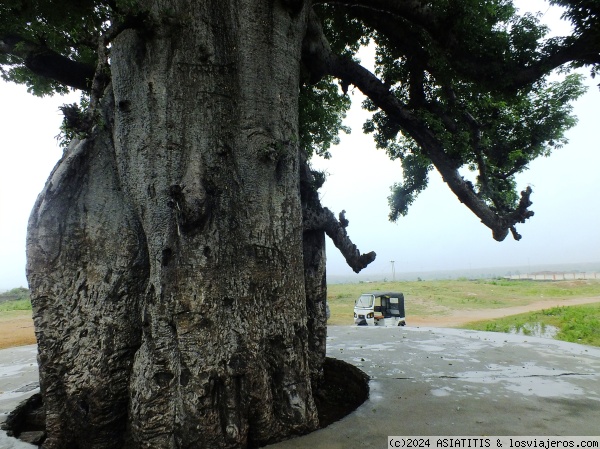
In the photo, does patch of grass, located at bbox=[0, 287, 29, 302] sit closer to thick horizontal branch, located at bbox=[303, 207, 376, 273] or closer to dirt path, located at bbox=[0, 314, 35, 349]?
dirt path, located at bbox=[0, 314, 35, 349]

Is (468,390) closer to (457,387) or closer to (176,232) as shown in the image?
(457,387)

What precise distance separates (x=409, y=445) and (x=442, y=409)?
2.84 feet

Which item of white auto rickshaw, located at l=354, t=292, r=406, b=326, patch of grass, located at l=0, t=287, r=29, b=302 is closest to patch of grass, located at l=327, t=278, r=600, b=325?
white auto rickshaw, located at l=354, t=292, r=406, b=326

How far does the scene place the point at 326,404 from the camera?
4.37 metres

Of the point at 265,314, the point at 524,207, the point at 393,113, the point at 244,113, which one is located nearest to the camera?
the point at 265,314

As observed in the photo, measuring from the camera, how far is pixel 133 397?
321cm

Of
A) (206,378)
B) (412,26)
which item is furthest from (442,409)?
(412,26)

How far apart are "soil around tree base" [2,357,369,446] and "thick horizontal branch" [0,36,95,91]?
369 cm

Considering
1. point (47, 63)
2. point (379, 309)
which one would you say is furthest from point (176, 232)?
point (379, 309)

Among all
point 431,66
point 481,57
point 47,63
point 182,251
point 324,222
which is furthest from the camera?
point 431,66

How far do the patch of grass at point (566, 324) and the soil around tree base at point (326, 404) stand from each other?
7.30 metres

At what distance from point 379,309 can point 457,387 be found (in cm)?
886

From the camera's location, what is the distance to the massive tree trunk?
3141mm

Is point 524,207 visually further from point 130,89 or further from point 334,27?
point 130,89
